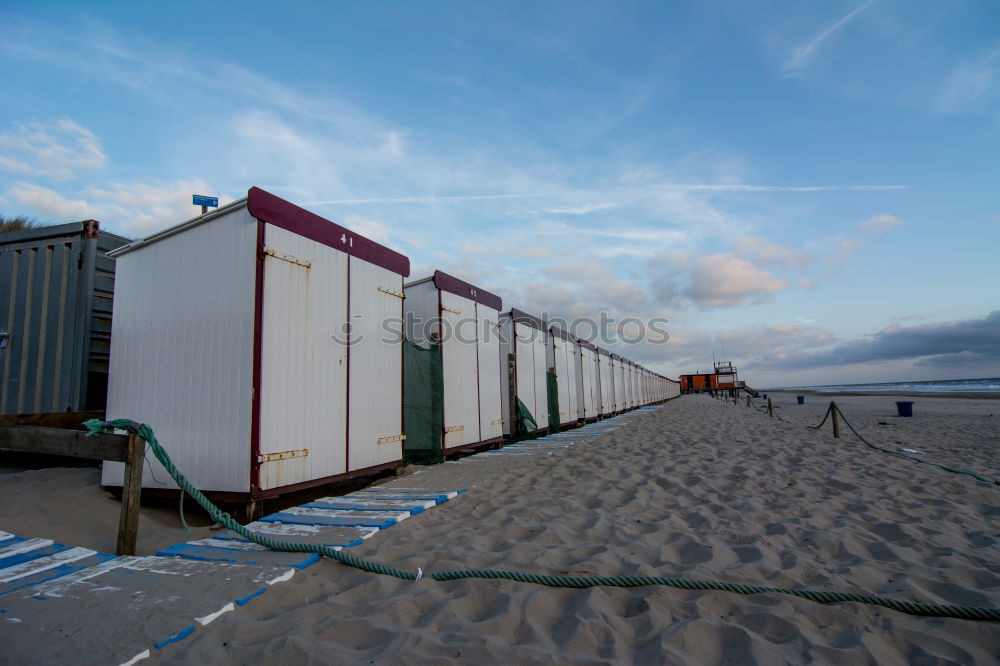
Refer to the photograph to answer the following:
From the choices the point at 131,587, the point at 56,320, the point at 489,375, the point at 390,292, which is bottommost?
the point at 131,587

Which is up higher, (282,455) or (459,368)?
(459,368)

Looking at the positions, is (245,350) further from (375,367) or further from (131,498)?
(375,367)

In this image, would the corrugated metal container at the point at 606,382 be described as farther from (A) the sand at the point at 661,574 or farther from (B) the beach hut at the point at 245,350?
(B) the beach hut at the point at 245,350

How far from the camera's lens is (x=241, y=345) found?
4.04 metres

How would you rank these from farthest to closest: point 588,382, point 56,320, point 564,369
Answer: point 588,382, point 564,369, point 56,320

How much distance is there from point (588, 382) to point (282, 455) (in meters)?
12.7

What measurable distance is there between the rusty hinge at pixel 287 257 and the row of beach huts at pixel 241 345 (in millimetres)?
37

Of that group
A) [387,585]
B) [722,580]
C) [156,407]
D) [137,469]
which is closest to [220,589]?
[387,585]

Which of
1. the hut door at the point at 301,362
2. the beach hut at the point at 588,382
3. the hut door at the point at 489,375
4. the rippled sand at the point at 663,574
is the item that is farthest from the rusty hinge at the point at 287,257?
the beach hut at the point at 588,382

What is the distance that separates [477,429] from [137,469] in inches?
221

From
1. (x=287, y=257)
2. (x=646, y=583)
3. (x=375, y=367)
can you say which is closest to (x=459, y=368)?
(x=375, y=367)

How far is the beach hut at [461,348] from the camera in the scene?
7418 mm

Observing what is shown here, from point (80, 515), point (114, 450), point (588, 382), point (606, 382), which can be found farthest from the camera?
point (606, 382)

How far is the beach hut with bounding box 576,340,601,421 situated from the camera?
1479 cm
